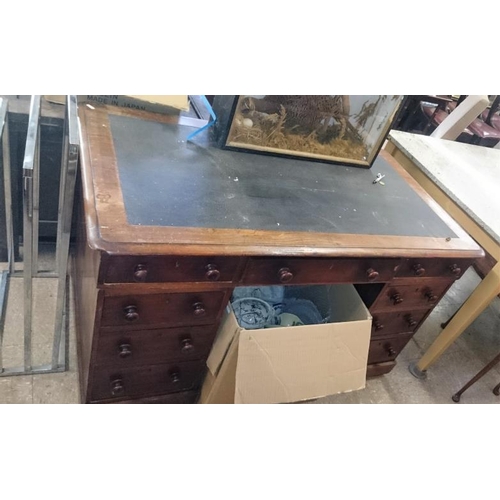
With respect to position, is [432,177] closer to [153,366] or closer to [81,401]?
[153,366]

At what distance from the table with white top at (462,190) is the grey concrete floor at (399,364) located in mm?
102

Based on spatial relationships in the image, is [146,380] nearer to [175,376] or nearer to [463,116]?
[175,376]

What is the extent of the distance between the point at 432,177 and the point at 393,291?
1.89 ft

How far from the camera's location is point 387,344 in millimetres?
1547

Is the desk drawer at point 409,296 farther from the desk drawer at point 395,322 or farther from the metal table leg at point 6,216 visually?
the metal table leg at point 6,216

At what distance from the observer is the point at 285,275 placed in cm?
106

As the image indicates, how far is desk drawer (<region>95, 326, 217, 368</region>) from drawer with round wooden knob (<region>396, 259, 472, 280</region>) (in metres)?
0.59

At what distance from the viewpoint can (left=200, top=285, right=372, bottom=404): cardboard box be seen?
1131mm

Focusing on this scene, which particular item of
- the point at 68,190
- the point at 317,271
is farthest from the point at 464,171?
the point at 68,190

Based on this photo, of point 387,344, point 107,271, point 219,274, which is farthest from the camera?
point 387,344

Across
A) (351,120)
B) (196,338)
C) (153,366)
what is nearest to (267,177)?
(351,120)

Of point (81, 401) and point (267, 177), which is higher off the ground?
point (267, 177)

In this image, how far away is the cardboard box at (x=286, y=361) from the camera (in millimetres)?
1131

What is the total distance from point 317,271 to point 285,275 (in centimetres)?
11
